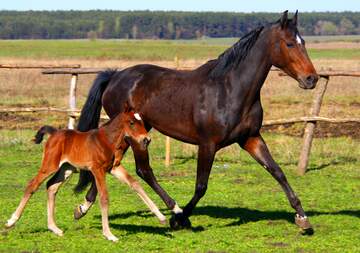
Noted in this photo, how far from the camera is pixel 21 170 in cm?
1389

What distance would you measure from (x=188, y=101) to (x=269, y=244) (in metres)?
1.82

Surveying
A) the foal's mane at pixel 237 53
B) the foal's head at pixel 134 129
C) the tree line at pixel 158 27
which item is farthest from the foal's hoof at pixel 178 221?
the tree line at pixel 158 27

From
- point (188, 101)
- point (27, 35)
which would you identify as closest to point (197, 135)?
point (188, 101)

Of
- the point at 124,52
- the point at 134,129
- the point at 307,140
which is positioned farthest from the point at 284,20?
the point at 124,52

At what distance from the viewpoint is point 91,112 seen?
970 centimetres

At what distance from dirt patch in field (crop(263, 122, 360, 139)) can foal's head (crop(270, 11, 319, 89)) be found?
9665mm

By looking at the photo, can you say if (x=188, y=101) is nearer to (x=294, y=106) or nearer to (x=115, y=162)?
(x=115, y=162)

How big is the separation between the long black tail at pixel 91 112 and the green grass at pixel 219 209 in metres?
0.45

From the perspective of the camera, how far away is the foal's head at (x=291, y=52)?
861cm

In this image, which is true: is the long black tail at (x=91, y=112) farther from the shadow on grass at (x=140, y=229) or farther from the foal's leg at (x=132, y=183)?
the foal's leg at (x=132, y=183)

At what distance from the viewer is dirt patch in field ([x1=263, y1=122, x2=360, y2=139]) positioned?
18484 mm

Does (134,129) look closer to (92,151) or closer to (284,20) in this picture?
(92,151)

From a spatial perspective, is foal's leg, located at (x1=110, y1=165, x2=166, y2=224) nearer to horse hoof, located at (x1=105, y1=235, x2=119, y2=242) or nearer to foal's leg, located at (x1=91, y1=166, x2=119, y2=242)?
foal's leg, located at (x1=91, y1=166, x2=119, y2=242)

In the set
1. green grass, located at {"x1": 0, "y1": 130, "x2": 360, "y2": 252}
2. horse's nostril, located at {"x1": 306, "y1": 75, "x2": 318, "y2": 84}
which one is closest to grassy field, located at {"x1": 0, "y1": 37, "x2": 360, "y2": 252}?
green grass, located at {"x1": 0, "y1": 130, "x2": 360, "y2": 252}
